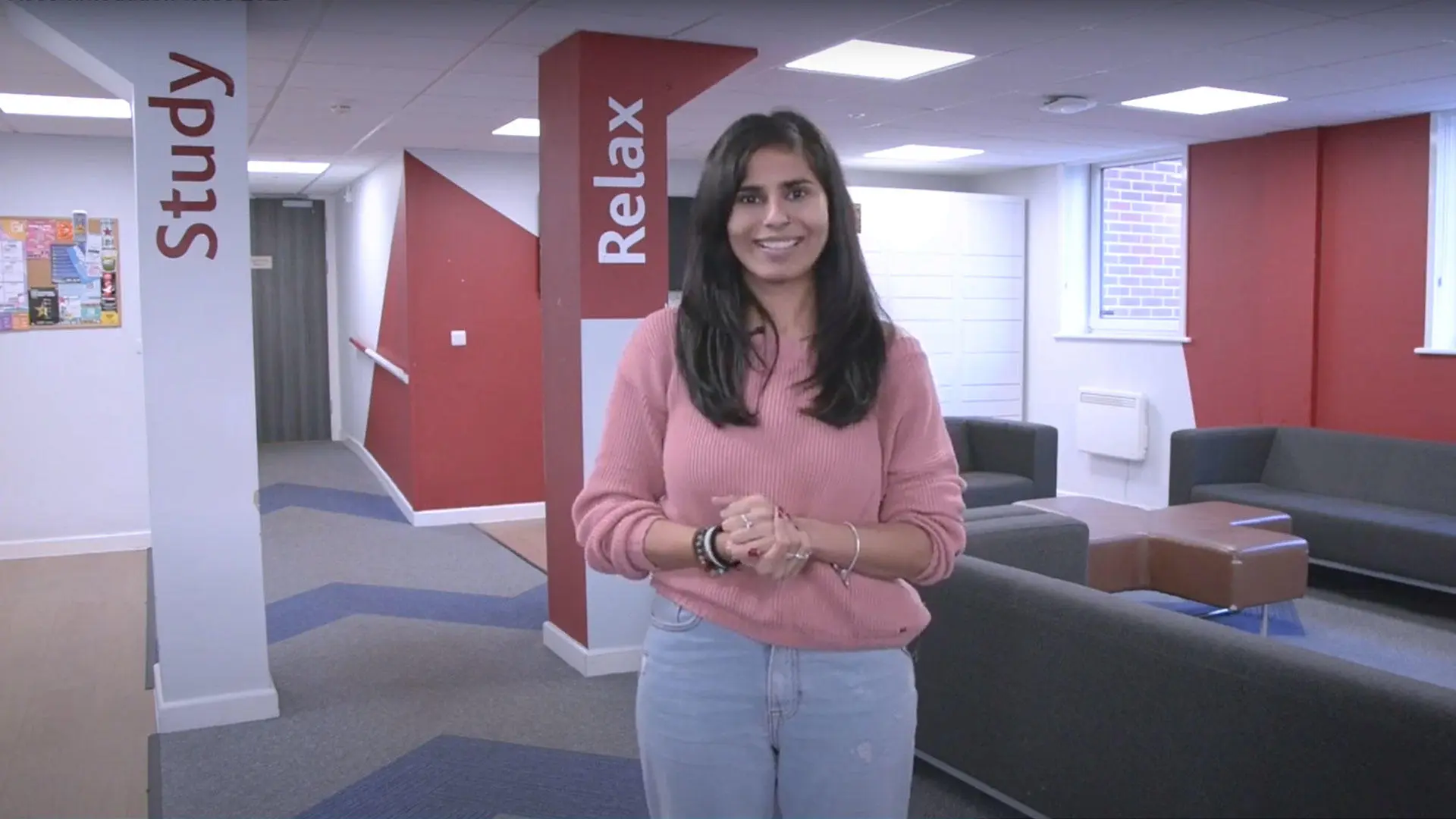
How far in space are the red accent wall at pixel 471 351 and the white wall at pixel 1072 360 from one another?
3795 millimetres

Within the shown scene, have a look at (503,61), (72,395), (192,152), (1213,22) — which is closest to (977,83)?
(1213,22)

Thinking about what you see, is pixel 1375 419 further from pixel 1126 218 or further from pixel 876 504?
pixel 876 504

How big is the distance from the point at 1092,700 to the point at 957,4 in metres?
2.33

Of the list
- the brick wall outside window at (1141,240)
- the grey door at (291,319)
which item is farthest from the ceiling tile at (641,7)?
the grey door at (291,319)

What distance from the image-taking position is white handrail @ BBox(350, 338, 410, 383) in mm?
7859

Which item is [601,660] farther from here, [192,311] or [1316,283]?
[1316,283]

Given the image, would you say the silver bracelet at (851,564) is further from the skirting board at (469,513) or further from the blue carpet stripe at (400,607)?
the skirting board at (469,513)

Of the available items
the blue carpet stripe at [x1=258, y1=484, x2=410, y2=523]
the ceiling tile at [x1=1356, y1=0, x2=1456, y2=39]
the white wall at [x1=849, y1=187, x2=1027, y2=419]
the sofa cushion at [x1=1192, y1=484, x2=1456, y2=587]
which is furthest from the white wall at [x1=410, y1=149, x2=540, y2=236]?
the ceiling tile at [x1=1356, y1=0, x2=1456, y2=39]

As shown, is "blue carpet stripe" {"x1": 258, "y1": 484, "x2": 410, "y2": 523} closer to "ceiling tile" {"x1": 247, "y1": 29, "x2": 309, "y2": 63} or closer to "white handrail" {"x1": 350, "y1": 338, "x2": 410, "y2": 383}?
"white handrail" {"x1": 350, "y1": 338, "x2": 410, "y2": 383}

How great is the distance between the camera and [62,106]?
5816mm

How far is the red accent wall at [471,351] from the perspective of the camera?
24.8ft

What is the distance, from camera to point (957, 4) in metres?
3.86

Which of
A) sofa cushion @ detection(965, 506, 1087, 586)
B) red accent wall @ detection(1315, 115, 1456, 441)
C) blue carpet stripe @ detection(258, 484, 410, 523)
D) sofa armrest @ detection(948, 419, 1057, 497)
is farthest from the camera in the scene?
blue carpet stripe @ detection(258, 484, 410, 523)

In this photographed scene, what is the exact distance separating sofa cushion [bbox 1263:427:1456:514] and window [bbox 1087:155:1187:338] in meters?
1.71
